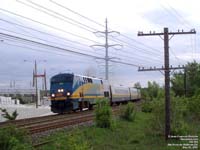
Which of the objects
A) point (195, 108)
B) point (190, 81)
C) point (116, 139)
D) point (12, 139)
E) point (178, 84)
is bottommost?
point (116, 139)

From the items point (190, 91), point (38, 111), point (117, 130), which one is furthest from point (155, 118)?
point (190, 91)

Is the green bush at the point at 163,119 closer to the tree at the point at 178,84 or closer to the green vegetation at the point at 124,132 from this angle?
the green vegetation at the point at 124,132

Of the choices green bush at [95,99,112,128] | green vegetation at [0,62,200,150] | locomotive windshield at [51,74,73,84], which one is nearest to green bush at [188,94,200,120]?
green vegetation at [0,62,200,150]

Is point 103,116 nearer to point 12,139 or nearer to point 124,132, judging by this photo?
point 124,132

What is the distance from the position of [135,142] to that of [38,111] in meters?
33.0

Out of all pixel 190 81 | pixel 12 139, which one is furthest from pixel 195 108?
pixel 190 81

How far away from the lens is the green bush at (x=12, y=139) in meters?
Answer: 12.9

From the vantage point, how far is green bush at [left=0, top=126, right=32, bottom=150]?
42.5ft

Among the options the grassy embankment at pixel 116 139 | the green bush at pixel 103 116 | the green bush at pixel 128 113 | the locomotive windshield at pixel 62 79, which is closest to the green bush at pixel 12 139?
the grassy embankment at pixel 116 139

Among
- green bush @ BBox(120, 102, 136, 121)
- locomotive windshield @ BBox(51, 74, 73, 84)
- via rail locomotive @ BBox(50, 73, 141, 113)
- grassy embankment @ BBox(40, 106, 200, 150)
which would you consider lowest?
grassy embankment @ BBox(40, 106, 200, 150)

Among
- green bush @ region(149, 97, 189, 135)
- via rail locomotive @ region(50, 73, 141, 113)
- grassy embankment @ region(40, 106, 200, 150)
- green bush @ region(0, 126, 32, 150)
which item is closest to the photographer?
green bush @ region(0, 126, 32, 150)

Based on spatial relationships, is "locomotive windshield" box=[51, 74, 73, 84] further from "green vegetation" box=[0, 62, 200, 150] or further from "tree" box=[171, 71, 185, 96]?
"tree" box=[171, 71, 185, 96]

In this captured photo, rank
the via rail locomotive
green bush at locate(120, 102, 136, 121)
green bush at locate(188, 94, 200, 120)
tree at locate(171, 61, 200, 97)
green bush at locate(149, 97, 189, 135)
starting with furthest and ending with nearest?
tree at locate(171, 61, 200, 97), the via rail locomotive, green bush at locate(120, 102, 136, 121), green bush at locate(188, 94, 200, 120), green bush at locate(149, 97, 189, 135)

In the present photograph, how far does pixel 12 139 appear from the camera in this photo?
13.2 m
